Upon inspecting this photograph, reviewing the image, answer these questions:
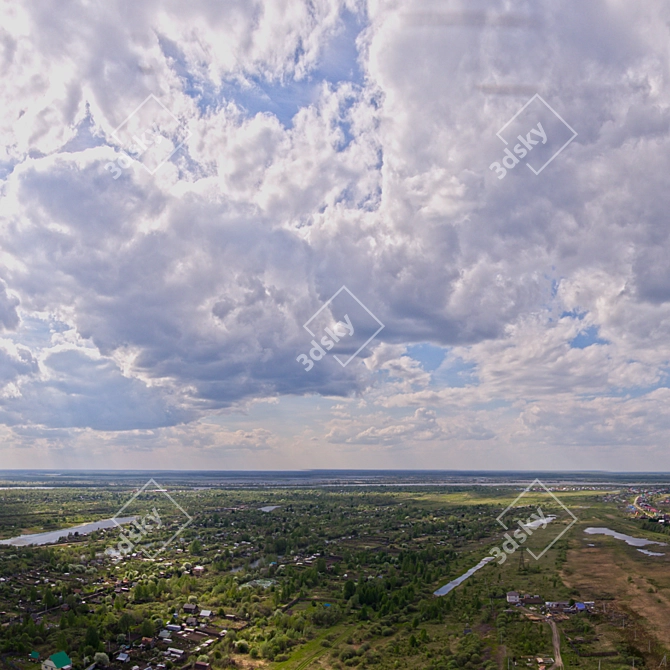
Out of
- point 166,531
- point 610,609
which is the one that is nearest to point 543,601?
point 610,609

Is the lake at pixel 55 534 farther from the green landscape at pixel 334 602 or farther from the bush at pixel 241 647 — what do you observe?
the bush at pixel 241 647

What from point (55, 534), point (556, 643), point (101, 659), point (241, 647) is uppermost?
point (556, 643)

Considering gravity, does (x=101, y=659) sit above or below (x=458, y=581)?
above

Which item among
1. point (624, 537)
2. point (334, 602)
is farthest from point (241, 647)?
point (624, 537)

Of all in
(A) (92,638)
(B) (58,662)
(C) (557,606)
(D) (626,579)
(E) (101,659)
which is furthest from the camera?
(D) (626,579)

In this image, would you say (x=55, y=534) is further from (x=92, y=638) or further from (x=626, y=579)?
(x=626, y=579)

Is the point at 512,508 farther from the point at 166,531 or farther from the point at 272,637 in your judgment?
the point at 272,637

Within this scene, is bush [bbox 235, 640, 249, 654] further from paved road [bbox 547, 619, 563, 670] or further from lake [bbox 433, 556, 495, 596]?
lake [bbox 433, 556, 495, 596]
